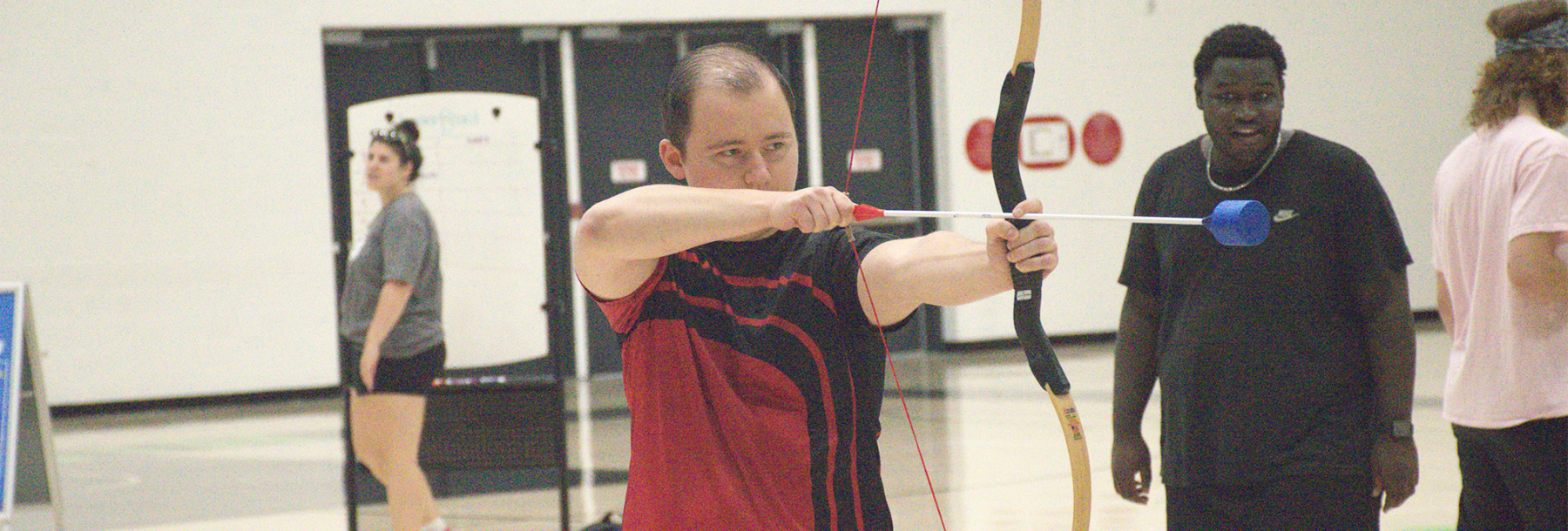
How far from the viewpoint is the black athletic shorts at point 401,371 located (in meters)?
3.80

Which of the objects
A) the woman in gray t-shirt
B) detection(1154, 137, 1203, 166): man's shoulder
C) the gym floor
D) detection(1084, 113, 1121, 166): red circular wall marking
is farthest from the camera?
detection(1084, 113, 1121, 166): red circular wall marking

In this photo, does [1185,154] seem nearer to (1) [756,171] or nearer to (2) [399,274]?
(1) [756,171]

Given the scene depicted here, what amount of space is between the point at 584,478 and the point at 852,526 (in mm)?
3948

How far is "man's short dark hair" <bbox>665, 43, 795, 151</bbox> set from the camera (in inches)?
48.4

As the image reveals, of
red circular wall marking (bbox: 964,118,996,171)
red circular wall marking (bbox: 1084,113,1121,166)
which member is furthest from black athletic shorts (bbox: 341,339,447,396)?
red circular wall marking (bbox: 1084,113,1121,166)

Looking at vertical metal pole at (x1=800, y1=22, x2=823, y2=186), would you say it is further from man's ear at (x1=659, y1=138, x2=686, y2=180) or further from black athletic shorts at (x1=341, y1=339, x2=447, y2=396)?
man's ear at (x1=659, y1=138, x2=686, y2=180)

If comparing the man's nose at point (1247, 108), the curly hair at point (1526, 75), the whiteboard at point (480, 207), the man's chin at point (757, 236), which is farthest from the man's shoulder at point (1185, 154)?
the whiteboard at point (480, 207)

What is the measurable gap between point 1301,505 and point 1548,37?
1.00m

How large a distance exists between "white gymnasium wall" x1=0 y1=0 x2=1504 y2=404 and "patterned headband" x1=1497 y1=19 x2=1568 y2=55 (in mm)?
5895

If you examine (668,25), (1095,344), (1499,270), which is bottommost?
(1095,344)

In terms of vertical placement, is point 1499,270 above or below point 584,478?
above

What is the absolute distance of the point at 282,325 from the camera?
308 inches

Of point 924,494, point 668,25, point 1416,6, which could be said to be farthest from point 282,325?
point 1416,6

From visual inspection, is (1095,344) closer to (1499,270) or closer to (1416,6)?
(1416,6)
